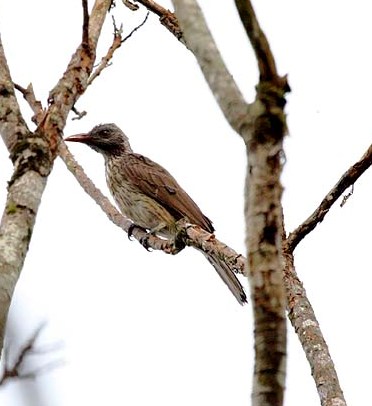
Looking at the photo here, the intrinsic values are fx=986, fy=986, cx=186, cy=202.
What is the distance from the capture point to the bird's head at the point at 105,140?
30.4 ft

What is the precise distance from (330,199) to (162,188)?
11.8 ft

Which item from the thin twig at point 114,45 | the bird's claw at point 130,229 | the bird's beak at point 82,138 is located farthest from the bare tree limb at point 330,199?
the bird's beak at point 82,138

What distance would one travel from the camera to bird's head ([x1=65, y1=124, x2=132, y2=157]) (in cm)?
927

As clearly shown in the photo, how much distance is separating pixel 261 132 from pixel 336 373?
6.93 ft

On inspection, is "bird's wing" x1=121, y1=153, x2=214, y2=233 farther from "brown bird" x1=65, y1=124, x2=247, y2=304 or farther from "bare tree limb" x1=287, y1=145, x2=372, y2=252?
"bare tree limb" x1=287, y1=145, x2=372, y2=252

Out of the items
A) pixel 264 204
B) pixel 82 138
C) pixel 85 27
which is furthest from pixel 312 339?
pixel 82 138

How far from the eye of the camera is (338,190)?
16.5 feet

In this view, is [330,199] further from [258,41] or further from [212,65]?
[258,41]

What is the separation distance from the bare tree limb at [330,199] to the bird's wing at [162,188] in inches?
109

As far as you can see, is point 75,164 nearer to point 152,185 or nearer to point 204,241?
point 204,241

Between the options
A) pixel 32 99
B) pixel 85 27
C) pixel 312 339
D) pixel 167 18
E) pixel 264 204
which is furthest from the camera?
pixel 167 18

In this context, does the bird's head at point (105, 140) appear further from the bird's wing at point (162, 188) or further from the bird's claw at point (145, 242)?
the bird's claw at point (145, 242)

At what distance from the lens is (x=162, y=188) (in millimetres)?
8547

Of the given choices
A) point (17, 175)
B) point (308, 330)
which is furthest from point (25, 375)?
point (308, 330)
